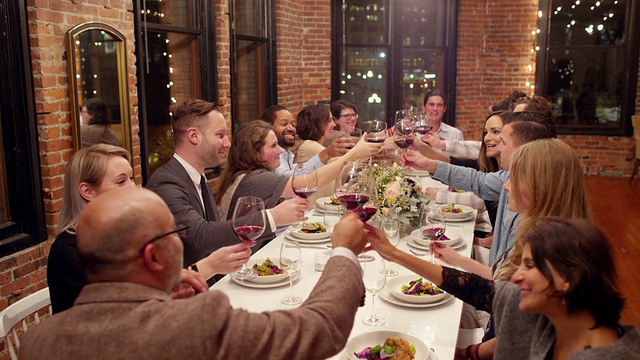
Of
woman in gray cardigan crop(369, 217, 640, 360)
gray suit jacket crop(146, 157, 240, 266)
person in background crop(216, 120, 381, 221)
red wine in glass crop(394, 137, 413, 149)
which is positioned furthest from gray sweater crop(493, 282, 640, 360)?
red wine in glass crop(394, 137, 413, 149)

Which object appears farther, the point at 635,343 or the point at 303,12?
the point at 303,12

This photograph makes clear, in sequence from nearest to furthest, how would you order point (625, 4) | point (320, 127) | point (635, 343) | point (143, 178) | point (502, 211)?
point (635, 343)
point (502, 211)
point (143, 178)
point (320, 127)
point (625, 4)

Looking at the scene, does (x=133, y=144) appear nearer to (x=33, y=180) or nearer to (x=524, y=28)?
A: (x=33, y=180)

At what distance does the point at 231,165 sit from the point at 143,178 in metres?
1.17

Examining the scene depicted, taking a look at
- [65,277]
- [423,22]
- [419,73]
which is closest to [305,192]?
[65,277]

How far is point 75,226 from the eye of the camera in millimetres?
2223

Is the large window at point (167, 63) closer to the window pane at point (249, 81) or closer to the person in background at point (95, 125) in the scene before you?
the person in background at point (95, 125)

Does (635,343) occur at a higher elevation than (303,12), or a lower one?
lower

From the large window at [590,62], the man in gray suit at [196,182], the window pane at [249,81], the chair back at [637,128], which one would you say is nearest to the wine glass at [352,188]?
the man in gray suit at [196,182]

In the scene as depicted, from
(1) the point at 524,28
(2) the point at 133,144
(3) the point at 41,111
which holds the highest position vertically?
(1) the point at 524,28

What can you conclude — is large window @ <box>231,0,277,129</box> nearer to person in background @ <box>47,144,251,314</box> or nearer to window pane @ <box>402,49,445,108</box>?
window pane @ <box>402,49,445,108</box>

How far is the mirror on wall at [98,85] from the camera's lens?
357cm

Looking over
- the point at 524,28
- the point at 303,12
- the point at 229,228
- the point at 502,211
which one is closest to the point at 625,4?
the point at 524,28

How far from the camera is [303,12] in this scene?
7996mm
